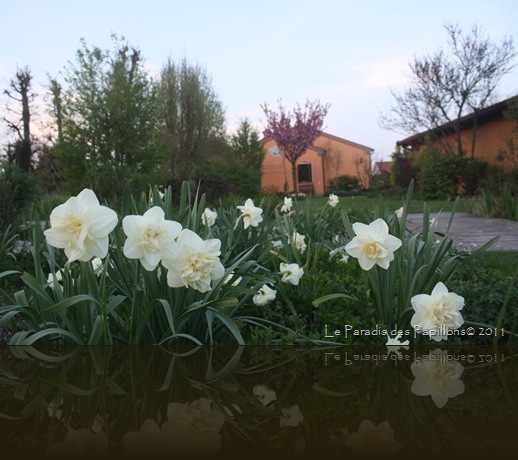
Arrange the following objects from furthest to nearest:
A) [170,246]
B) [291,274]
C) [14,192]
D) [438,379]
Result: [14,192]
[291,274]
[170,246]
[438,379]

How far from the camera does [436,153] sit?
1808 cm

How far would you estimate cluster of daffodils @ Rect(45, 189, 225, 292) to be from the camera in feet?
4.65

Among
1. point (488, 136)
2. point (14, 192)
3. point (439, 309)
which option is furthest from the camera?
point (488, 136)

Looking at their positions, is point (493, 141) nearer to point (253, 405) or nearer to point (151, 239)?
point (151, 239)

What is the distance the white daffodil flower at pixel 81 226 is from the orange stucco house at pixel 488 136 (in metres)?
15.7

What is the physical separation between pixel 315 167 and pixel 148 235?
3164 centimetres

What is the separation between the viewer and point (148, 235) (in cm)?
147

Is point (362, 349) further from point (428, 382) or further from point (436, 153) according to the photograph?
point (436, 153)

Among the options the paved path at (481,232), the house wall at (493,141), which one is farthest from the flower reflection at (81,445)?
the house wall at (493,141)

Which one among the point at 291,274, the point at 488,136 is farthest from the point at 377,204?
the point at 488,136

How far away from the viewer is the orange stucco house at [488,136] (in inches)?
626

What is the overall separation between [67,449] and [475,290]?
2.12m

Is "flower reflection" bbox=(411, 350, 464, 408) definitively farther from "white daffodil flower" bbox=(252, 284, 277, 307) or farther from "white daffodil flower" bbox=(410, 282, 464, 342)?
"white daffodil flower" bbox=(252, 284, 277, 307)

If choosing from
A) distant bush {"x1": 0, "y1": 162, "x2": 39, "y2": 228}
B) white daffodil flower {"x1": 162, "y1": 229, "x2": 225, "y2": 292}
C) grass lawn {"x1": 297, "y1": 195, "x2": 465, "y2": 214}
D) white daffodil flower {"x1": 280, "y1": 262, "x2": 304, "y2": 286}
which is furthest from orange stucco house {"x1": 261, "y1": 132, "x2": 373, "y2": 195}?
white daffodil flower {"x1": 162, "y1": 229, "x2": 225, "y2": 292}
